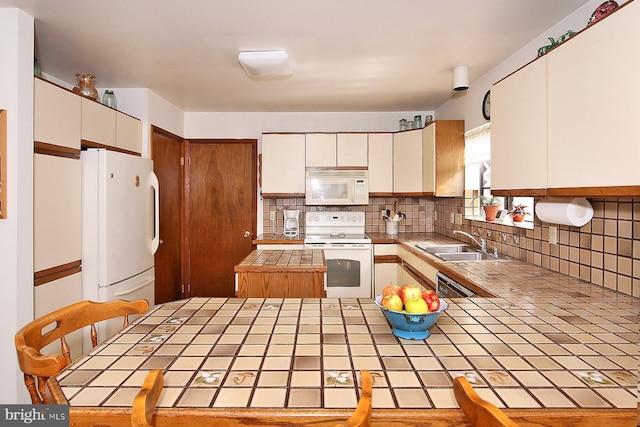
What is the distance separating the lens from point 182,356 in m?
1.09

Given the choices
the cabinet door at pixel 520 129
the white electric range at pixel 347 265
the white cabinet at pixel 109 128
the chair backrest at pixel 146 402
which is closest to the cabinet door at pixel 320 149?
the white electric range at pixel 347 265

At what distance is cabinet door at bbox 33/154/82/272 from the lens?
2160 millimetres

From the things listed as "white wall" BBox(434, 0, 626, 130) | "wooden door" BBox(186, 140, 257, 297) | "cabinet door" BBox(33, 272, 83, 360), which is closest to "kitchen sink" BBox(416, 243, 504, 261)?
"white wall" BBox(434, 0, 626, 130)

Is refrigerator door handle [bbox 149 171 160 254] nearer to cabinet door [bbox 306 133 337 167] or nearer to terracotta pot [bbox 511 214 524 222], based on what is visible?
cabinet door [bbox 306 133 337 167]

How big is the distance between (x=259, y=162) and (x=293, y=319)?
3.13 m

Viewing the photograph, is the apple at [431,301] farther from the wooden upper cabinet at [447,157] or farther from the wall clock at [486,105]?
the wooden upper cabinet at [447,157]

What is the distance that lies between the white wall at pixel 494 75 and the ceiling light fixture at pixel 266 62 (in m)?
1.53

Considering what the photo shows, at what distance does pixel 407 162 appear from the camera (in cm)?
398

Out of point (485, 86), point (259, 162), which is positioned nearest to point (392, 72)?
point (485, 86)

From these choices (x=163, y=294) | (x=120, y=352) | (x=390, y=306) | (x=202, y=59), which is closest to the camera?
(x=120, y=352)

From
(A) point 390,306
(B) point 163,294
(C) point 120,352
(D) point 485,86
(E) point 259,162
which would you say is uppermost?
(D) point 485,86

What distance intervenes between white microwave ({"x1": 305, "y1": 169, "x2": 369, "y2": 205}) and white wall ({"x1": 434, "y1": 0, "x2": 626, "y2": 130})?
1.10m

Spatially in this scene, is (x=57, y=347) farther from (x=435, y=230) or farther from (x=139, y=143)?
(x=435, y=230)

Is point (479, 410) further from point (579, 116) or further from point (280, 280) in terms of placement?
point (280, 280)
